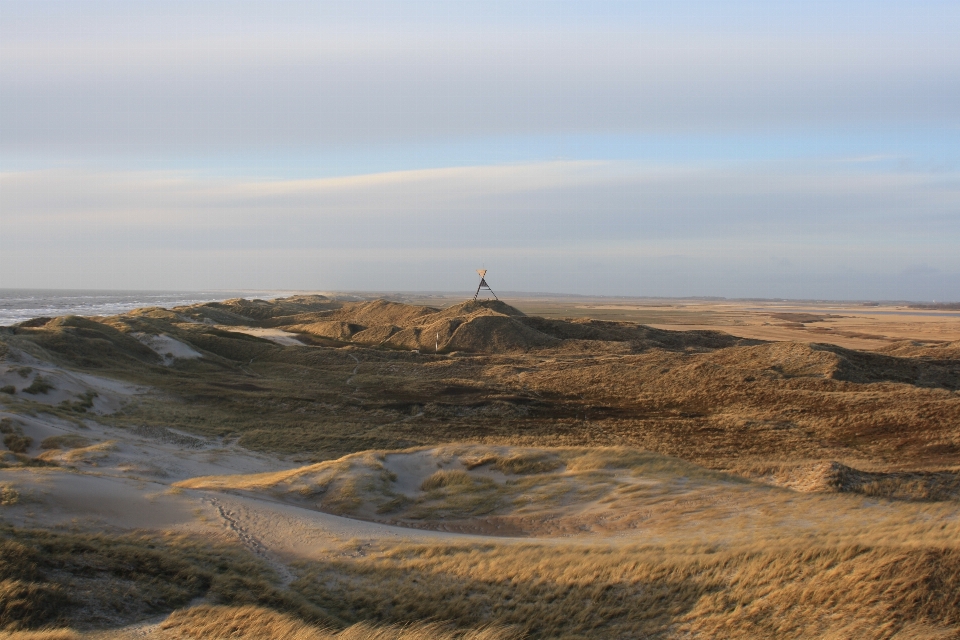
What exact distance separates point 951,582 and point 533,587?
16.3 feet

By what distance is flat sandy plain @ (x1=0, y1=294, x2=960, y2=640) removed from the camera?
A: 8094 mm

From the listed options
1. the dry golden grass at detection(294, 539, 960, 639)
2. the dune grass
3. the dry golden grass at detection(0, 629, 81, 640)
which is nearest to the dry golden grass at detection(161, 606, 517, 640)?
the dune grass

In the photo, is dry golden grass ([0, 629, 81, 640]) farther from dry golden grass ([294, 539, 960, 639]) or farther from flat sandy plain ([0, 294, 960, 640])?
dry golden grass ([294, 539, 960, 639])

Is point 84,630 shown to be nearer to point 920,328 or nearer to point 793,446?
point 793,446

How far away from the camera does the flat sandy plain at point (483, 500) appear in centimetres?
809

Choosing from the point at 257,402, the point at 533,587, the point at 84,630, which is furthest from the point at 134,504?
→ the point at 257,402

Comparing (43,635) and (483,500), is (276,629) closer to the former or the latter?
(43,635)

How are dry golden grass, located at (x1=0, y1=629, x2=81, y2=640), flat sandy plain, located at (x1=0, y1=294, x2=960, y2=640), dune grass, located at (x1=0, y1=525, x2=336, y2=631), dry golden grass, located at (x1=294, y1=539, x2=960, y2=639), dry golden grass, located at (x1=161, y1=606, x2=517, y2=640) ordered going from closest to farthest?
dry golden grass, located at (x1=0, y1=629, x2=81, y2=640), dry golden grass, located at (x1=294, y1=539, x2=960, y2=639), dry golden grass, located at (x1=161, y1=606, x2=517, y2=640), dune grass, located at (x1=0, y1=525, x2=336, y2=631), flat sandy plain, located at (x1=0, y1=294, x2=960, y2=640)

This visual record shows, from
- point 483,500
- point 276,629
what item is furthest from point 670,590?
point 483,500

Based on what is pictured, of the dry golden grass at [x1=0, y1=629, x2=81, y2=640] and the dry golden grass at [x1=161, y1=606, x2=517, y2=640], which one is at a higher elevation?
the dry golden grass at [x1=0, y1=629, x2=81, y2=640]

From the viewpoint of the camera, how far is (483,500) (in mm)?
15797

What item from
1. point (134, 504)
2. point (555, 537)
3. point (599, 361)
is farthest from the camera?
point (599, 361)

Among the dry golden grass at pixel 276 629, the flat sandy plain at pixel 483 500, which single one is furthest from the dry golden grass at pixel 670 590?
the dry golden grass at pixel 276 629

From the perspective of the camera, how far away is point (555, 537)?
1305cm
